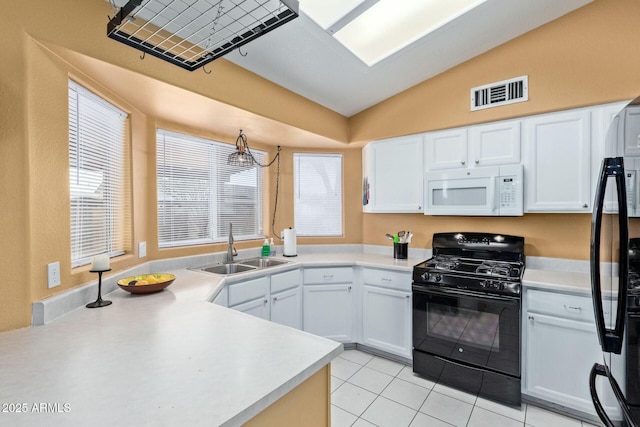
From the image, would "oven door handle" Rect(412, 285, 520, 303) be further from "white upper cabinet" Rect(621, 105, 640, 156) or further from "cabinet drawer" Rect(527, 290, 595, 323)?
"white upper cabinet" Rect(621, 105, 640, 156)

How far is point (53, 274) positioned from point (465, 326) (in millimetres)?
2600

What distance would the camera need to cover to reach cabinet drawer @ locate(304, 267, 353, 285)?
2.90 m

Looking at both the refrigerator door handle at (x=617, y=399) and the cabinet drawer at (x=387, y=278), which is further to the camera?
the cabinet drawer at (x=387, y=278)

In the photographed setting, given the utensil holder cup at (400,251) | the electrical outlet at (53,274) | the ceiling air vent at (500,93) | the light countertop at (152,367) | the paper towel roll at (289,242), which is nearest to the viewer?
the light countertop at (152,367)

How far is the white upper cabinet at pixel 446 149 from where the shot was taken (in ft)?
8.60

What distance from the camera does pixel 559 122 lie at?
2225 mm

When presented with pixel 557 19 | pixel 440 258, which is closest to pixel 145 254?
pixel 440 258

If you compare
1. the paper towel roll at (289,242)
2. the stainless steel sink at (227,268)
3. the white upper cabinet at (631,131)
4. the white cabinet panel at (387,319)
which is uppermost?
the white upper cabinet at (631,131)

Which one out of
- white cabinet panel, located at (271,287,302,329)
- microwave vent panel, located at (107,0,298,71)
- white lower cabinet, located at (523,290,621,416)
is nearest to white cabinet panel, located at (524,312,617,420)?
white lower cabinet, located at (523,290,621,416)

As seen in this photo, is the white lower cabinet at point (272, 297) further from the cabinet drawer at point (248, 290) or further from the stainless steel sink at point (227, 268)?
the stainless steel sink at point (227, 268)

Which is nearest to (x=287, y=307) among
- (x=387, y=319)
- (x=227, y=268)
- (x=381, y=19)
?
(x=227, y=268)

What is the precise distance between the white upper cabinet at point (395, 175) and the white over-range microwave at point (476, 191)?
0.51ft

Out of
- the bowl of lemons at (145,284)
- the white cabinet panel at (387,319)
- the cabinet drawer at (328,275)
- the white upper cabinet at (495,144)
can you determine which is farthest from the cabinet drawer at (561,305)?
the bowl of lemons at (145,284)

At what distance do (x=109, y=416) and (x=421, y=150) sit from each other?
9.33ft
